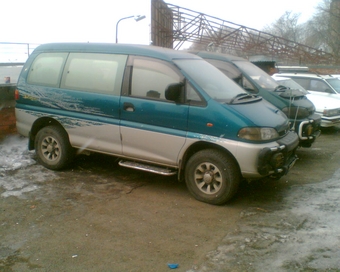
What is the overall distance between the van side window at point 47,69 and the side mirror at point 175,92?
212 centimetres

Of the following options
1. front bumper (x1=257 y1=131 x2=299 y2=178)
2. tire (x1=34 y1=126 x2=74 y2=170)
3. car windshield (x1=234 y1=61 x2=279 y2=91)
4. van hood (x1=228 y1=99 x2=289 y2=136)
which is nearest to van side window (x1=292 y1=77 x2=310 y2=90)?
car windshield (x1=234 y1=61 x2=279 y2=91)

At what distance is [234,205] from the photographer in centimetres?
571

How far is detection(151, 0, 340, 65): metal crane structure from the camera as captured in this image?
20.8 metres

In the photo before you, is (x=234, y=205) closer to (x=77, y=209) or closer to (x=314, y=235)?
(x=314, y=235)

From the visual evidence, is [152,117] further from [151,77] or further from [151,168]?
[151,168]

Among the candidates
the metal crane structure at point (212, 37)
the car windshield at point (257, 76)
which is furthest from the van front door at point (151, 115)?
the metal crane structure at point (212, 37)

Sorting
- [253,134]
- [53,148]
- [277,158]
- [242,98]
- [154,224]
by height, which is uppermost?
[242,98]

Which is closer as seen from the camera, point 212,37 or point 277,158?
point 277,158

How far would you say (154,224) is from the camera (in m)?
5.04

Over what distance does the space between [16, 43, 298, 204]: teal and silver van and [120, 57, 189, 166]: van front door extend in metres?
0.01

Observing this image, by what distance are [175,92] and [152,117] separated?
0.52 m

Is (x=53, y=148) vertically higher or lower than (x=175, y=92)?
lower

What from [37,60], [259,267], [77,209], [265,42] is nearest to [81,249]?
[77,209]

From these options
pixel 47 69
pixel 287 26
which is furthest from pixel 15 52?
pixel 287 26
